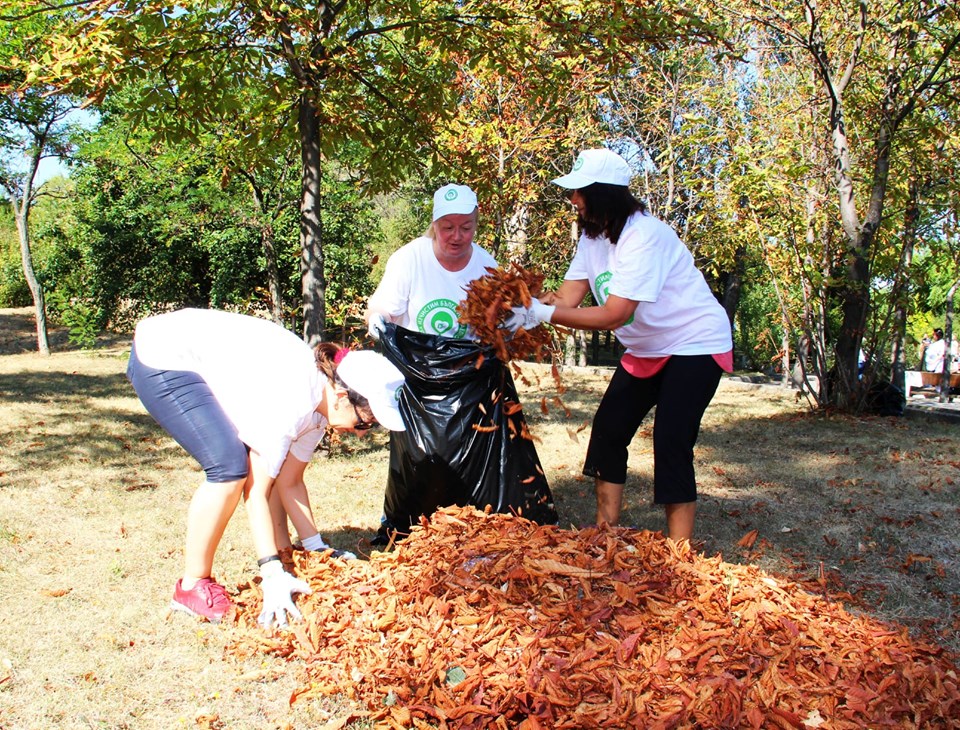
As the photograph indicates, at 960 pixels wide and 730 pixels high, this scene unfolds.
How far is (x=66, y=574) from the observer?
324cm

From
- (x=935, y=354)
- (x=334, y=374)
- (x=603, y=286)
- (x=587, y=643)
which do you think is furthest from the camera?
(x=935, y=354)

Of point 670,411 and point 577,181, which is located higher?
point 577,181

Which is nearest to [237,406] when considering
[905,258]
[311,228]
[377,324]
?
[377,324]


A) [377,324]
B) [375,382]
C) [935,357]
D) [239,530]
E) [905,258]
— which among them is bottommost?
[239,530]

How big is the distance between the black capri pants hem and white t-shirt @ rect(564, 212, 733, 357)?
0.26 ft

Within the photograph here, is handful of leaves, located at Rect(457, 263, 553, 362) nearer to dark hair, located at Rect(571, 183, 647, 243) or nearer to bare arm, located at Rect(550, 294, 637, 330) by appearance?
bare arm, located at Rect(550, 294, 637, 330)

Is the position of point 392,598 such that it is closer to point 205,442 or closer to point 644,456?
point 205,442

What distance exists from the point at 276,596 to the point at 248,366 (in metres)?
0.74

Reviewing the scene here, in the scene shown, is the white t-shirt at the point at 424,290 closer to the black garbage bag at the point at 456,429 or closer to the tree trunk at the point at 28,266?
the black garbage bag at the point at 456,429

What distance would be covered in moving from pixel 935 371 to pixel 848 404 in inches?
252

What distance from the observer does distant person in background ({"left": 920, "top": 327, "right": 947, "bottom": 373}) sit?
42.3 feet

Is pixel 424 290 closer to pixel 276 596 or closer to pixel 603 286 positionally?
pixel 603 286

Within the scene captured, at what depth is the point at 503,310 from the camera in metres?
3.23

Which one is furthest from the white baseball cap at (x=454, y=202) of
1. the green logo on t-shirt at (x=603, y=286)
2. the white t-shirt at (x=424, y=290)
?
the green logo on t-shirt at (x=603, y=286)
